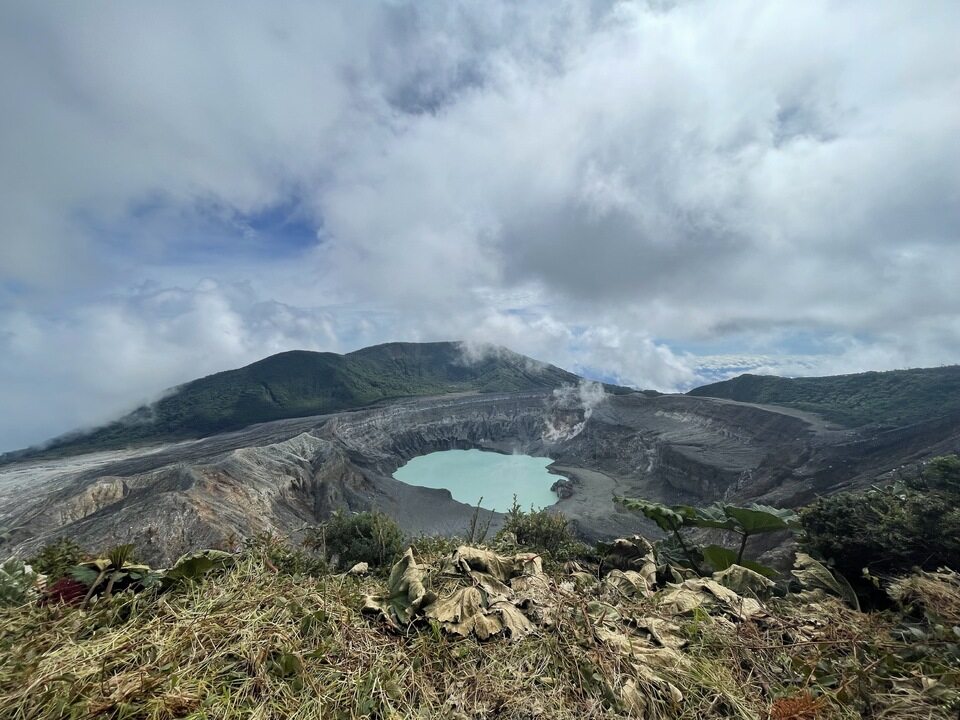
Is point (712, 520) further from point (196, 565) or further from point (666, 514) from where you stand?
point (196, 565)

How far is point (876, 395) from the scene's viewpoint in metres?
57.9

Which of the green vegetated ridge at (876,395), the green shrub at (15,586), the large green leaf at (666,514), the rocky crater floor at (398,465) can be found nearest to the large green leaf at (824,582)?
the large green leaf at (666,514)

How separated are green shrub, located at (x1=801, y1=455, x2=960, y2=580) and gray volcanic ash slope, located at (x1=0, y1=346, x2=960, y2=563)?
15928 millimetres

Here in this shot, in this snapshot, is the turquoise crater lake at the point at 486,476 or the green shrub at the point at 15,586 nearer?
the green shrub at the point at 15,586

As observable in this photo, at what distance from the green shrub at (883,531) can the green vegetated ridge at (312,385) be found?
93.0 meters

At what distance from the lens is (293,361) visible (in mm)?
123875

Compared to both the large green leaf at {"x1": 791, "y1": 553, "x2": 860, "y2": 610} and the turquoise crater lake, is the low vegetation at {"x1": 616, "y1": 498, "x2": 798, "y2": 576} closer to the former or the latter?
the large green leaf at {"x1": 791, "y1": 553, "x2": 860, "y2": 610}

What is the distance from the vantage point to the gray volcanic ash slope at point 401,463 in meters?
25.8

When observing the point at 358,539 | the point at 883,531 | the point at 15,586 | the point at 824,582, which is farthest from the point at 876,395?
the point at 15,586

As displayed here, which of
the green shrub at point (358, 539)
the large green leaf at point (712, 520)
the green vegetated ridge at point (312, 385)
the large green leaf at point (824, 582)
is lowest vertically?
the green shrub at point (358, 539)

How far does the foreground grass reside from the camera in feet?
6.61

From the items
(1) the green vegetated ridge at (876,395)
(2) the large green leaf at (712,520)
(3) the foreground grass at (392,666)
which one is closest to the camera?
(3) the foreground grass at (392,666)

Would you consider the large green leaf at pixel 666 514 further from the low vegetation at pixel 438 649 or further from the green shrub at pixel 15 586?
the green shrub at pixel 15 586

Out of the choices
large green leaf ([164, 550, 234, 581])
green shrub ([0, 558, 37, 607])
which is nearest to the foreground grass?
large green leaf ([164, 550, 234, 581])
